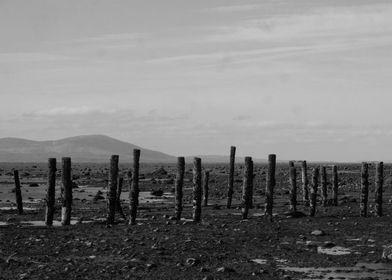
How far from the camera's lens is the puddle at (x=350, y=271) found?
18.9m

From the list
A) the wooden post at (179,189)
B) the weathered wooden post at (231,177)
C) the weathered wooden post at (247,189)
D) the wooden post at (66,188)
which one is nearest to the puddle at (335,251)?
the weathered wooden post at (247,189)

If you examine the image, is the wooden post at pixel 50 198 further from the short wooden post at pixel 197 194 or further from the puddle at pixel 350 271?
the puddle at pixel 350 271

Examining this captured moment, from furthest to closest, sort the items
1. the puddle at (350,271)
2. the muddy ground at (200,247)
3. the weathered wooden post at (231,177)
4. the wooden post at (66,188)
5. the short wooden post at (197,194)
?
the weathered wooden post at (231,177) → the short wooden post at (197,194) → the wooden post at (66,188) → the muddy ground at (200,247) → the puddle at (350,271)

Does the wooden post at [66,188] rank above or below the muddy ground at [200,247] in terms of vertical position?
above

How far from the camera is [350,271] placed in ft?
64.7

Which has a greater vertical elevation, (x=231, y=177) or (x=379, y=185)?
(x=231, y=177)

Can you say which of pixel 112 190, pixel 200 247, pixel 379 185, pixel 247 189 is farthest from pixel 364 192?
pixel 200 247

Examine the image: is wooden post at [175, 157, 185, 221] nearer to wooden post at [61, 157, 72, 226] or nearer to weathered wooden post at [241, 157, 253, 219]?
weathered wooden post at [241, 157, 253, 219]

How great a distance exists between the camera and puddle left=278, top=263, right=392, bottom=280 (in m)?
18.9

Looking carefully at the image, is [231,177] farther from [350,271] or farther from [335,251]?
[350,271]

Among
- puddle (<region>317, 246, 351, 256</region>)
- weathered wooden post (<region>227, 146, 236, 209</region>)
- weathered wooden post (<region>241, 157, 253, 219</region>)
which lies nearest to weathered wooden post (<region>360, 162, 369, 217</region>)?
weathered wooden post (<region>241, 157, 253, 219</region>)

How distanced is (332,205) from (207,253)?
68.6ft

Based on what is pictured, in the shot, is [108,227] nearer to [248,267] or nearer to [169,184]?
[248,267]

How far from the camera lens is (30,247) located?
24188 mm
